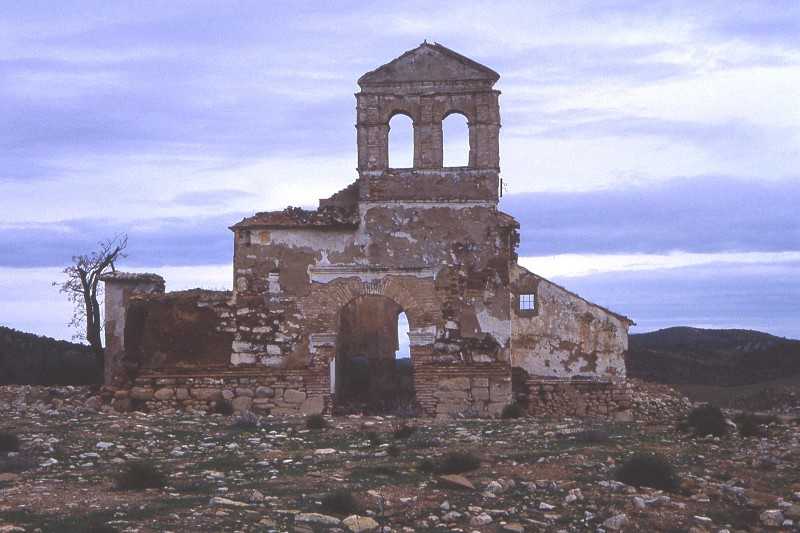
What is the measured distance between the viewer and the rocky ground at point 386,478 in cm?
1009

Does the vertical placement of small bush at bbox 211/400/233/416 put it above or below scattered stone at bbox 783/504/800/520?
above

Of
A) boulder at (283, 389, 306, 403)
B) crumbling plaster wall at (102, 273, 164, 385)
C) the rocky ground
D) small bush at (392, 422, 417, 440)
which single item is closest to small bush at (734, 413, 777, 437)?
the rocky ground

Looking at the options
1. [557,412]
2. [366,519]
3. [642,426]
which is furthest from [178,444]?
[557,412]

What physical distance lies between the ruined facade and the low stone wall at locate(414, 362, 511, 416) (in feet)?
0.07

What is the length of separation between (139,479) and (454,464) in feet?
11.5

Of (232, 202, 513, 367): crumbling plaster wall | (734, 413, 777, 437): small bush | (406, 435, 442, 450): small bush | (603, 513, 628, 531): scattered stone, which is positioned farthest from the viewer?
(232, 202, 513, 367): crumbling plaster wall

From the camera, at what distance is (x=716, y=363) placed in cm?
4050

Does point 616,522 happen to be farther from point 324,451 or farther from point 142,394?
point 142,394

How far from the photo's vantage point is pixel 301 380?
70.2 feet

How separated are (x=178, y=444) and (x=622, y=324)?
1110 cm

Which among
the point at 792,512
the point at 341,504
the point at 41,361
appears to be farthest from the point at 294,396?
the point at 41,361

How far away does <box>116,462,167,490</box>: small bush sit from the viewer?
11312mm

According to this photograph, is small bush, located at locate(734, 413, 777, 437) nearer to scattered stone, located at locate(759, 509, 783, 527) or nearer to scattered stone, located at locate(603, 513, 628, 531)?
scattered stone, located at locate(759, 509, 783, 527)

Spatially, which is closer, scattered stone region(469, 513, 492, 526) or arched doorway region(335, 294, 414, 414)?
scattered stone region(469, 513, 492, 526)
